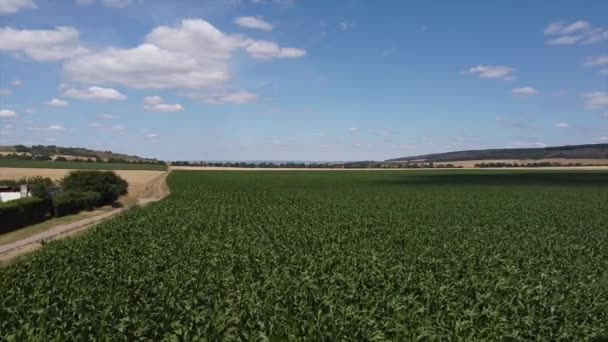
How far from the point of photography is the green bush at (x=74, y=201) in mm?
33444

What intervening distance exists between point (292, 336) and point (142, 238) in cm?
1163

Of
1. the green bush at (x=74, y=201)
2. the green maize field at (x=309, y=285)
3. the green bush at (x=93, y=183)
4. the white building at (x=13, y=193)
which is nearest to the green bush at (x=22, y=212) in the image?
the green bush at (x=74, y=201)

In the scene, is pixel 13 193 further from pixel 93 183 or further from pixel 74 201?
pixel 74 201

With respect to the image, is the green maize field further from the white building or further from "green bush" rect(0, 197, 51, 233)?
the white building

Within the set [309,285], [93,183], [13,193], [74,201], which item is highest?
[93,183]

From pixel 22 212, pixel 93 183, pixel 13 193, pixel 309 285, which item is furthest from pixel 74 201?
pixel 309 285

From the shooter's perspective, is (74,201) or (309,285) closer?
(309,285)

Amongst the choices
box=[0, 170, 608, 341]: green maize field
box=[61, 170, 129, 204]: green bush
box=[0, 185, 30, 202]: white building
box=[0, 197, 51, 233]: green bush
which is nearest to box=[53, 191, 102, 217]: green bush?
box=[0, 197, 51, 233]: green bush

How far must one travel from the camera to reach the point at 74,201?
35188 mm

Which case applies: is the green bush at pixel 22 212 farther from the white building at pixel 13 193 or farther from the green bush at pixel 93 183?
the green bush at pixel 93 183

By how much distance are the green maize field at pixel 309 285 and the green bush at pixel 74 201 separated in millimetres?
15995

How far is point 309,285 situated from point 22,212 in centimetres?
2486

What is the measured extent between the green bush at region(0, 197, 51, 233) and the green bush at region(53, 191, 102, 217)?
0.73 metres

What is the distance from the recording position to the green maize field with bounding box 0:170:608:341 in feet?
27.2
